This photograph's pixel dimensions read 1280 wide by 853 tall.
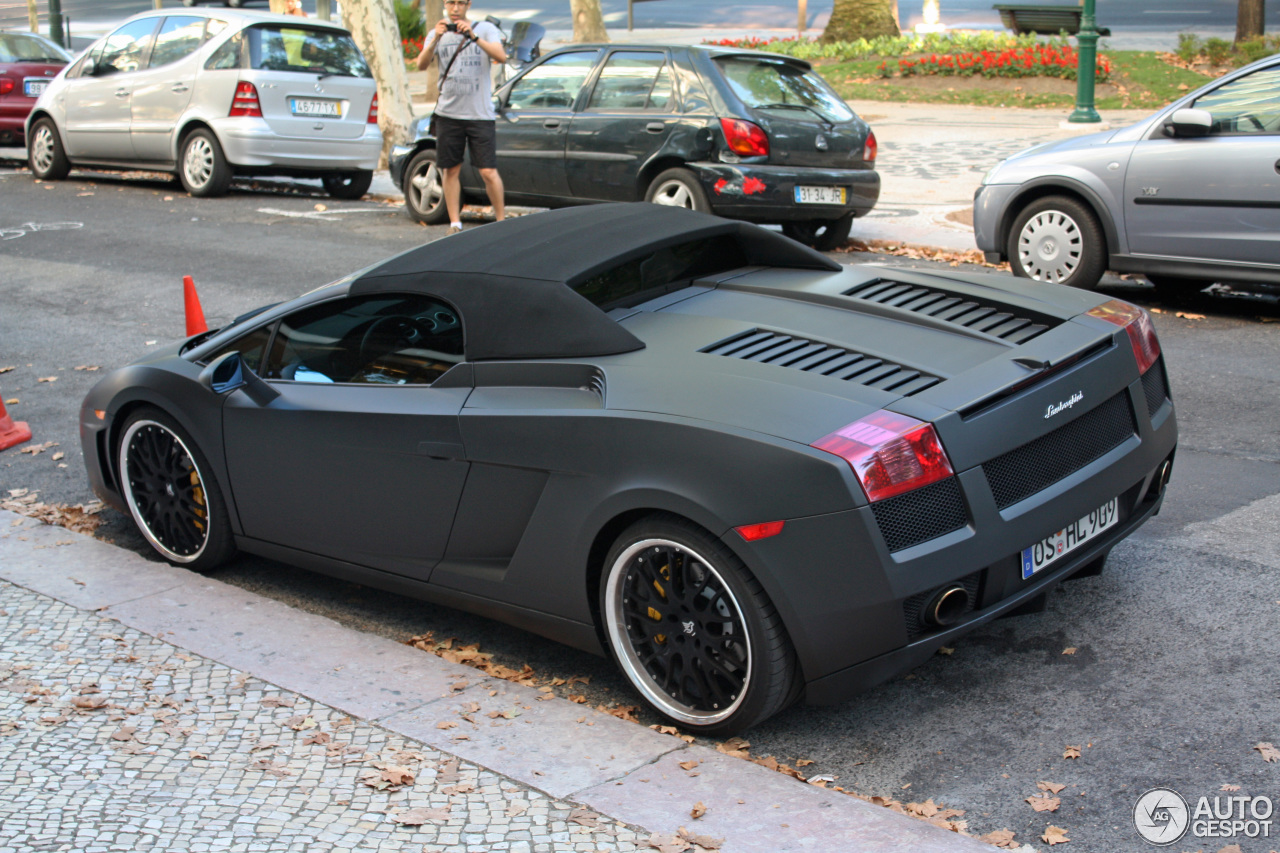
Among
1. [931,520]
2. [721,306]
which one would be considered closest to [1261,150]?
[721,306]

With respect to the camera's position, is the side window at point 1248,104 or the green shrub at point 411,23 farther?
the green shrub at point 411,23

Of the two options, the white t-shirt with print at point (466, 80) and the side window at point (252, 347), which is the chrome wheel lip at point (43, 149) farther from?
the side window at point (252, 347)

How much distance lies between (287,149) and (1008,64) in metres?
14.0

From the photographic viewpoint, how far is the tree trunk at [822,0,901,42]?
93.6 ft

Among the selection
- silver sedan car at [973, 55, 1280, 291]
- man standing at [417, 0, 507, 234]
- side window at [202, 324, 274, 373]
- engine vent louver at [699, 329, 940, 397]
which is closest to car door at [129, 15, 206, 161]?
man standing at [417, 0, 507, 234]

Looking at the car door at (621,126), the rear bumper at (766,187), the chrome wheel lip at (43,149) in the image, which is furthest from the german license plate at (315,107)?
the rear bumper at (766,187)

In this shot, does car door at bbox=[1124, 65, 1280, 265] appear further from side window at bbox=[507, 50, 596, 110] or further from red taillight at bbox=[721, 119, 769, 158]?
side window at bbox=[507, 50, 596, 110]

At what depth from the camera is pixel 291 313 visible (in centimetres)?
488

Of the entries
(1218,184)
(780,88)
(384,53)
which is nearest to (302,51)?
(384,53)

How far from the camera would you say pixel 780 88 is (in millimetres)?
11195

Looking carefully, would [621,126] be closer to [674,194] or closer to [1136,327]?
[674,194]

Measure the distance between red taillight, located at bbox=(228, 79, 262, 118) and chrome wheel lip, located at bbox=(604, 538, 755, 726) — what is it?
1140cm

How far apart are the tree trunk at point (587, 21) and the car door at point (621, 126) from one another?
16.3 meters

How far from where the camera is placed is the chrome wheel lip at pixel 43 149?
16203mm
